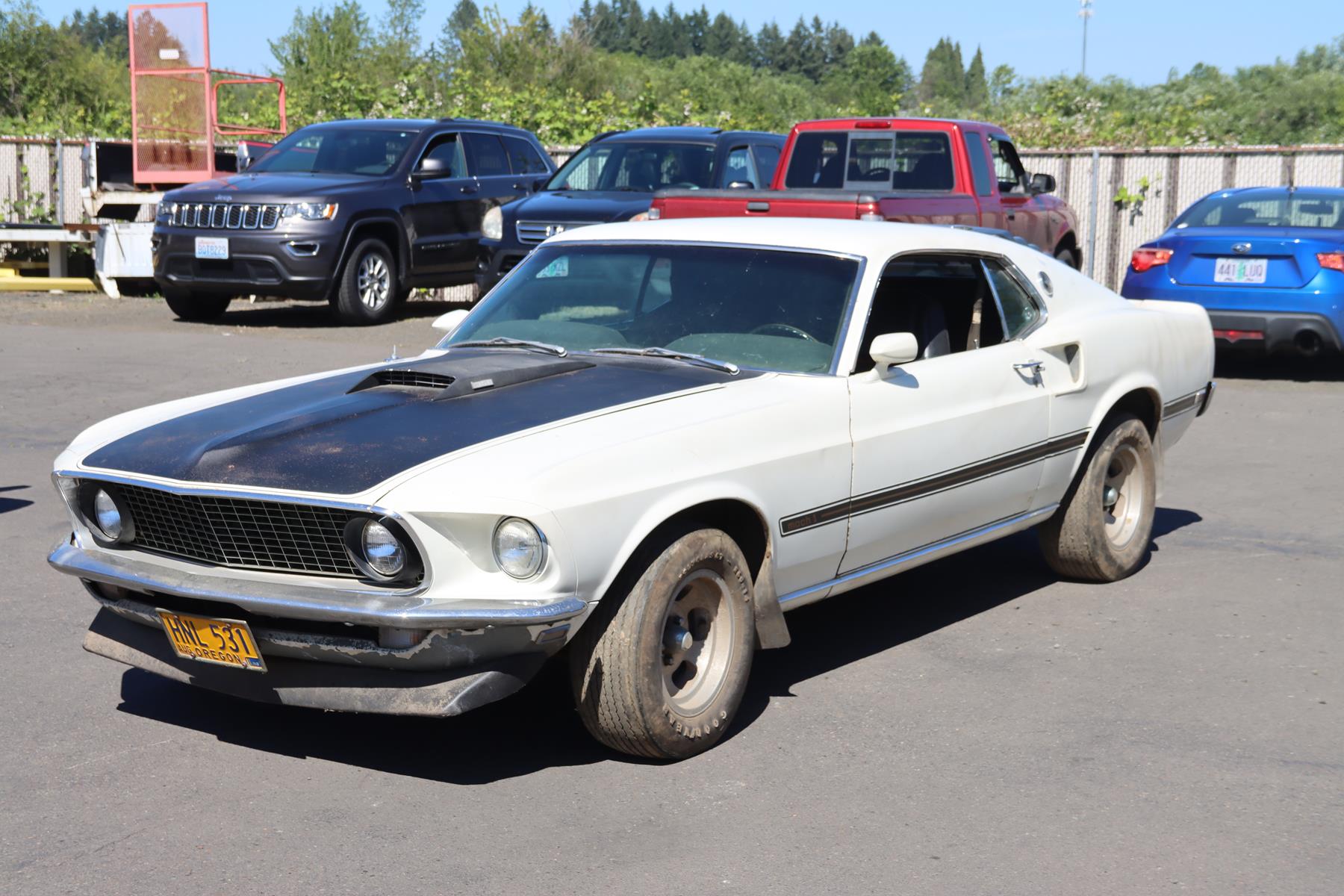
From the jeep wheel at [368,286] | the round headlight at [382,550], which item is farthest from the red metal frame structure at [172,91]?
the round headlight at [382,550]

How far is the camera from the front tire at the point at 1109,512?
6.51 meters

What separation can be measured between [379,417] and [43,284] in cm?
1611

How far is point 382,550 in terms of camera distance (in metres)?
4.15

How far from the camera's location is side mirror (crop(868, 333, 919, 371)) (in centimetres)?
512

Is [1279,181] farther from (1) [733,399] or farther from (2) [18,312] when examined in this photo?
(1) [733,399]

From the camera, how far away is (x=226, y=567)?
171 inches

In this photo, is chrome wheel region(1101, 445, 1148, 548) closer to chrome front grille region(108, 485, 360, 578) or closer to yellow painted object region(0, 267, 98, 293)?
chrome front grille region(108, 485, 360, 578)

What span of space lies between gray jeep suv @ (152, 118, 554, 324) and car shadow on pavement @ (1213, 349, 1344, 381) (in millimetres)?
7637

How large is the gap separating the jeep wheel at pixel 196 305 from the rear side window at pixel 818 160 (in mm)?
Result: 6164

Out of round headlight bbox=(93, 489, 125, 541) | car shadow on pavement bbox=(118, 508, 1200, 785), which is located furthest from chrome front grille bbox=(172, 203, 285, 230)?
round headlight bbox=(93, 489, 125, 541)

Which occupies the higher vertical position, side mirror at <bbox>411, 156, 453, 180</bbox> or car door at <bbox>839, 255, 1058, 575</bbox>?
side mirror at <bbox>411, 156, 453, 180</bbox>

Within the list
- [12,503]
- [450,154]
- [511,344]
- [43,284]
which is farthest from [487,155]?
[511,344]

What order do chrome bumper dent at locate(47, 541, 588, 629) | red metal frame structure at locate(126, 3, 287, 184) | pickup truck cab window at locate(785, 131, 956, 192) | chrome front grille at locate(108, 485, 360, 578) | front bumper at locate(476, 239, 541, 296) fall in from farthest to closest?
red metal frame structure at locate(126, 3, 287, 184) → front bumper at locate(476, 239, 541, 296) → pickup truck cab window at locate(785, 131, 956, 192) → chrome front grille at locate(108, 485, 360, 578) → chrome bumper dent at locate(47, 541, 588, 629)

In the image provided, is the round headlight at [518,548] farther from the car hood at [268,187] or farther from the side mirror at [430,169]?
the side mirror at [430,169]
